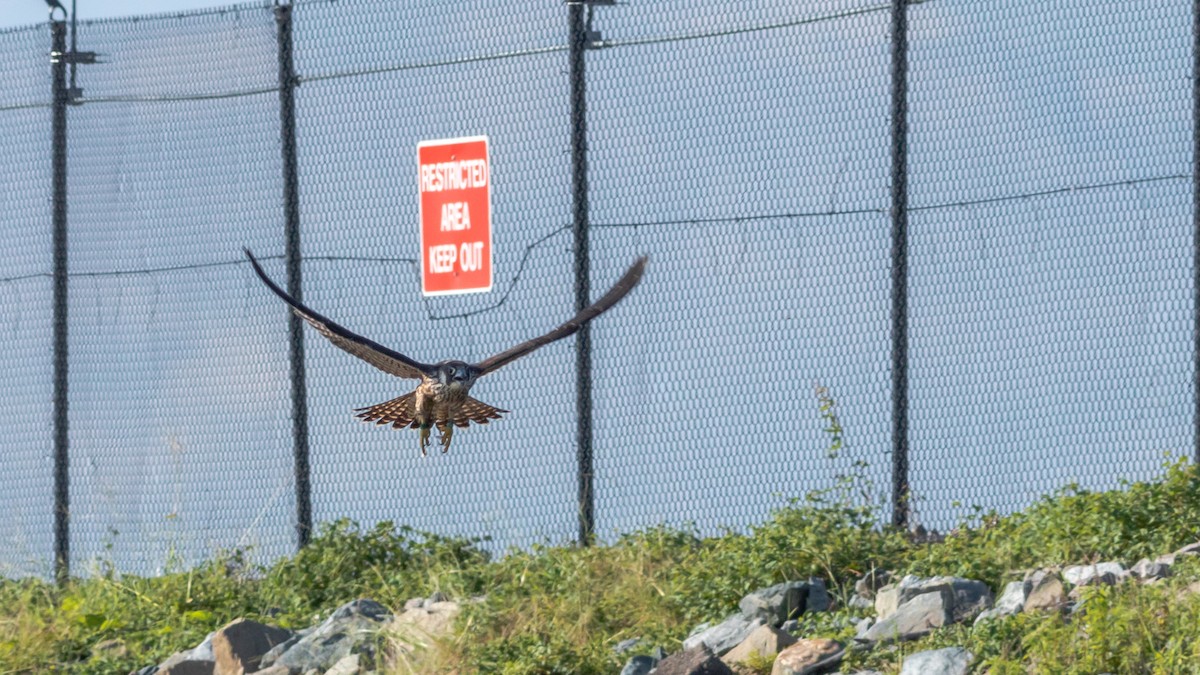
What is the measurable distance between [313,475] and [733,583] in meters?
2.90

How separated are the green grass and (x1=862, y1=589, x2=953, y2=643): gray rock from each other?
11 centimetres

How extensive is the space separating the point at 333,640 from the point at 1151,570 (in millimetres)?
3527

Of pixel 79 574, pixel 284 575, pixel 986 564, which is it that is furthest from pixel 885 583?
pixel 79 574

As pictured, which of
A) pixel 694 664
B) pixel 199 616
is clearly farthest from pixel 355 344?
pixel 199 616

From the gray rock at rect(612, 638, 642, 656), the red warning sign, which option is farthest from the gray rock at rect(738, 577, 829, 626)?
the red warning sign

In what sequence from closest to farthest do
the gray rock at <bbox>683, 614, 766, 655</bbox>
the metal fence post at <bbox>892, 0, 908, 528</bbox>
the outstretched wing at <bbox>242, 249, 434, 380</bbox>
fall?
1. the outstretched wing at <bbox>242, 249, 434, 380</bbox>
2. the gray rock at <bbox>683, 614, 766, 655</bbox>
3. the metal fence post at <bbox>892, 0, 908, 528</bbox>

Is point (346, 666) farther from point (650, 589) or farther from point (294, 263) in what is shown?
point (294, 263)

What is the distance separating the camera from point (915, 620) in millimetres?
7004

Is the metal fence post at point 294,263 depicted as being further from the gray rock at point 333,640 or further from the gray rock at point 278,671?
the gray rock at point 278,671

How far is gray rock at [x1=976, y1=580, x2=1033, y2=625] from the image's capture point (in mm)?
6871

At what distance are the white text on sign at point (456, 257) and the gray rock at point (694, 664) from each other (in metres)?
2.74

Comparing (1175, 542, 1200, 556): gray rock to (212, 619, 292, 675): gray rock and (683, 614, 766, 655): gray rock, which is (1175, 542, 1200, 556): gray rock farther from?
(212, 619, 292, 675): gray rock

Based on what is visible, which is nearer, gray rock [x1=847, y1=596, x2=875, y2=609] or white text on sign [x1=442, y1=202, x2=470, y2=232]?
gray rock [x1=847, y1=596, x2=875, y2=609]

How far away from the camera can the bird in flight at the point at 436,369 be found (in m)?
6.44
